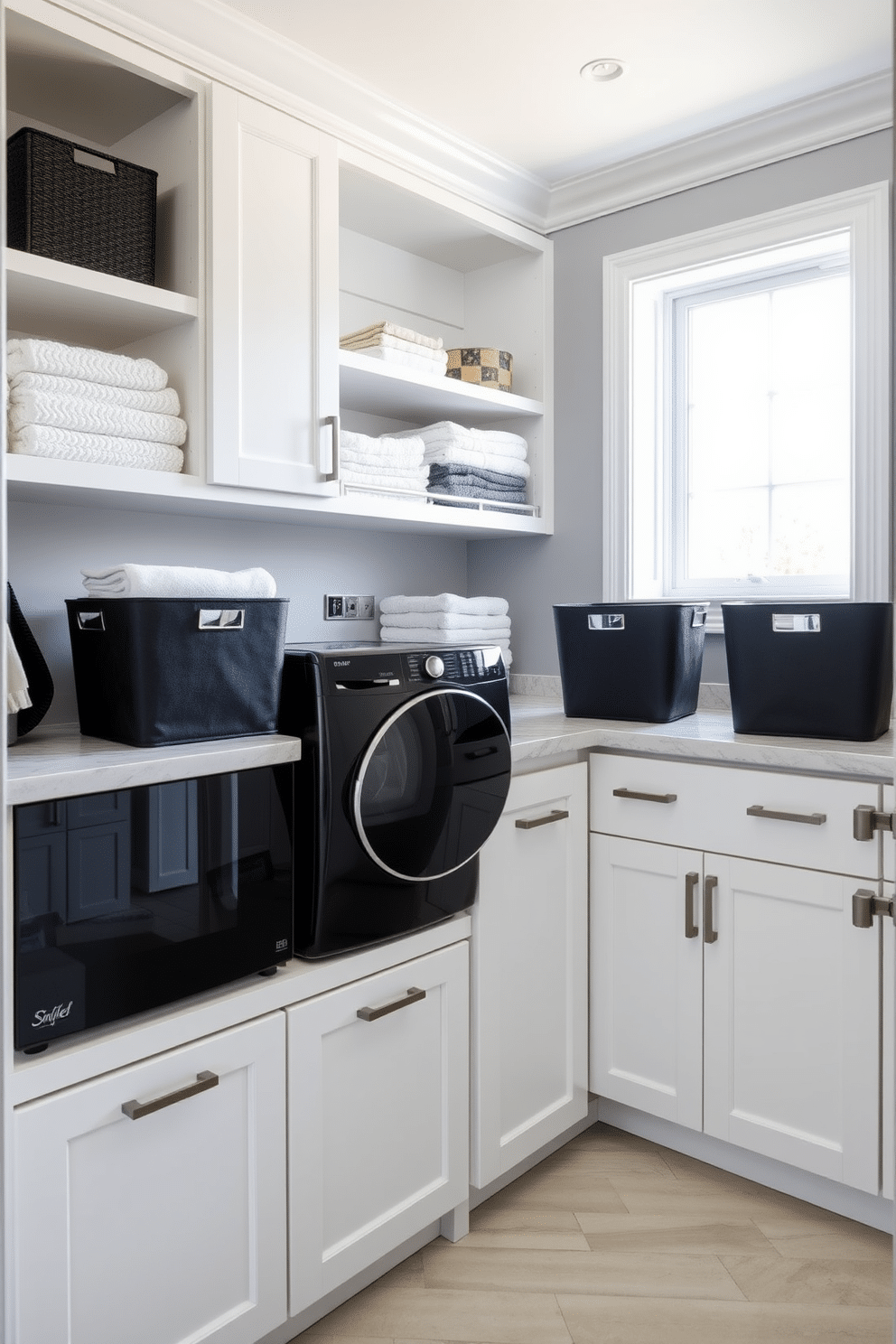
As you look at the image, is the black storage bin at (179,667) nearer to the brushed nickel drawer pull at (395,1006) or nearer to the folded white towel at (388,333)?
the brushed nickel drawer pull at (395,1006)

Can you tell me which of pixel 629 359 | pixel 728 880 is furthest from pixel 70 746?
pixel 629 359

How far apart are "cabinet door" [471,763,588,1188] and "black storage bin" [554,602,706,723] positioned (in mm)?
219

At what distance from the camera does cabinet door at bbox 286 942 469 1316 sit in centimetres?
153

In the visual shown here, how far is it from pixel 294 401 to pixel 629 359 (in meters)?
1.05

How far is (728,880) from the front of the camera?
1942 mm

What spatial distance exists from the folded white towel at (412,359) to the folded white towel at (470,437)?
5.8 inches

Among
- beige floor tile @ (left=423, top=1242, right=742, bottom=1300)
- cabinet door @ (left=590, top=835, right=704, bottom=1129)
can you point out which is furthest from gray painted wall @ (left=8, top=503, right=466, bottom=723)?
beige floor tile @ (left=423, top=1242, right=742, bottom=1300)

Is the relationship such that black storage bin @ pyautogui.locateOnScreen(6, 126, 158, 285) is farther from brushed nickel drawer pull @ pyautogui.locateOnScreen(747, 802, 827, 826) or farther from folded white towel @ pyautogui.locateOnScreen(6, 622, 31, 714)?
brushed nickel drawer pull @ pyautogui.locateOnScreen(747, 802, 827, 826)

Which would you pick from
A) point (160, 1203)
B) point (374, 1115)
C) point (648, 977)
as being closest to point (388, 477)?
point (648, 977)

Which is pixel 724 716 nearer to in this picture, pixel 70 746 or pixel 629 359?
pixel 629 359

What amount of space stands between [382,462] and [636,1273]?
175 cm

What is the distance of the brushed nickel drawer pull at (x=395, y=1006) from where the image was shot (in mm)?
1616

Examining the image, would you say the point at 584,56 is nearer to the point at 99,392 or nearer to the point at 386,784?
the point at 99,392

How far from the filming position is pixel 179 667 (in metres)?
1.53
